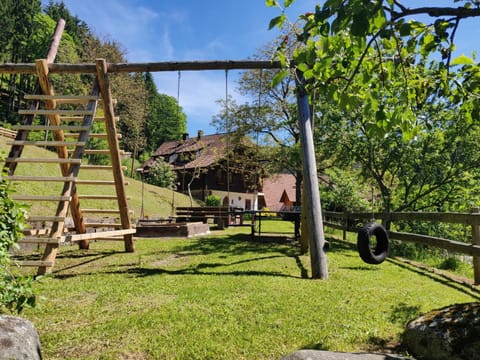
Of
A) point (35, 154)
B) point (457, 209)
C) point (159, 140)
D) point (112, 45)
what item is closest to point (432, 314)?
point (457, 209)

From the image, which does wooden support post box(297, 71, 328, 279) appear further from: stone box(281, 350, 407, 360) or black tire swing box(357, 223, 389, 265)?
stone box(281, 350, 407, 360)

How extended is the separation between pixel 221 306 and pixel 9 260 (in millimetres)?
2244

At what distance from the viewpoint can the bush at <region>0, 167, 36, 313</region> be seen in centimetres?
260

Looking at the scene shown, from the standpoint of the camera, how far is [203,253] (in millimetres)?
7984

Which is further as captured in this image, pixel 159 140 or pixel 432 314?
pixel 159 140

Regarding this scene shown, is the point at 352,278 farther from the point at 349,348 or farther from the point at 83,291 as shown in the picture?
the point at 83,291

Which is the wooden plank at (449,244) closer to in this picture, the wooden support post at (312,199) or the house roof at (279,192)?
the wooden support post at (312,199)

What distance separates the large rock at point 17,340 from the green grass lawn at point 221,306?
23 centimetres

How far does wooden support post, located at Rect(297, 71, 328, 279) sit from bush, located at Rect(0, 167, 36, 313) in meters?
4.17

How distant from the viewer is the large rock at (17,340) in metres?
2.19

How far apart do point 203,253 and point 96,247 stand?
2.83m

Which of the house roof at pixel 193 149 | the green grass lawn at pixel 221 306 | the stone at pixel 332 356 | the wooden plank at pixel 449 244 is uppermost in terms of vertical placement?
the house roof at pixel 193 149

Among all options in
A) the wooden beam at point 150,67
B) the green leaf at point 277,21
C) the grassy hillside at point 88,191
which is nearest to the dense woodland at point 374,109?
the green leaf at point 277,21

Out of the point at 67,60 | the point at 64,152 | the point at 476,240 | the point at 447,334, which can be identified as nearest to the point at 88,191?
the point at 64,152
